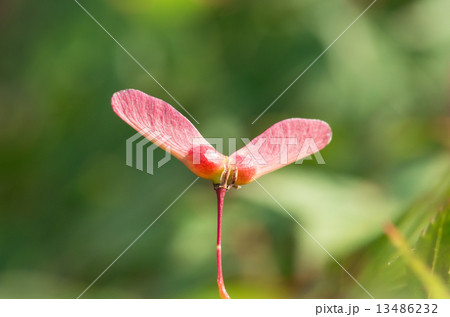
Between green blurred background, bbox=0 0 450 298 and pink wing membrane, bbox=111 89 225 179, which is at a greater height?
green blurred background, bbox=0 0 450 298

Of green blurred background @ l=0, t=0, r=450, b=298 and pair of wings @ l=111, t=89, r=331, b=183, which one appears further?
green blurred background @ l=0, t=0, r=450, b=298

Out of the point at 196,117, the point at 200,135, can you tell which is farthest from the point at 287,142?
the point at 196,117

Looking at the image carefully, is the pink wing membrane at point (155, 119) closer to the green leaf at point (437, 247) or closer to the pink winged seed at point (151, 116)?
the pink winged seed at point (151, 116)

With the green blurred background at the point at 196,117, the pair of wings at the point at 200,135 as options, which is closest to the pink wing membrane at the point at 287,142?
the pair of wings at the point at 200,135

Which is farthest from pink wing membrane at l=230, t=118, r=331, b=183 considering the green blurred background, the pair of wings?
the green blurred background

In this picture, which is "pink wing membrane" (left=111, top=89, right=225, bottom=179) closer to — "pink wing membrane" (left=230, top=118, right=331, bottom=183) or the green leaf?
"pink wing membrane" (left=230, top=118, right=331, bottom=183)

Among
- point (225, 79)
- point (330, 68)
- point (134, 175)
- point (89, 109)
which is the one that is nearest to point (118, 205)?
point (134, 175)
